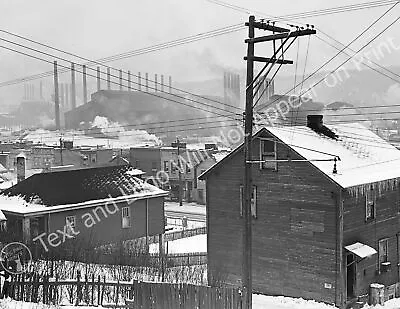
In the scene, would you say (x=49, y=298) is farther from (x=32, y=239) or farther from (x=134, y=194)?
(x=134, y=194)

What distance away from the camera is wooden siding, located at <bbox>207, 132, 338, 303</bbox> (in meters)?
25.0

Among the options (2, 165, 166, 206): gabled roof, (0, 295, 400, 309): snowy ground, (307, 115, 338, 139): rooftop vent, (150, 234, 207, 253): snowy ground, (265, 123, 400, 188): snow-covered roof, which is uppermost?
(307, 115, 338, 139): rooftop vent

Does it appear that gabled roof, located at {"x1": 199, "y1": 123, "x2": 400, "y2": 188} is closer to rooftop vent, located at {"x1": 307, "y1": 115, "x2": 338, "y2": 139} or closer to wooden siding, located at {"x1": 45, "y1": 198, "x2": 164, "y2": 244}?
rooftop vent, located at {"x1": 307, "y1": 115, "x2": 338, "y2": 139}

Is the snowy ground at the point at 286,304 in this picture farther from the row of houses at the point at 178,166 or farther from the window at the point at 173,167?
the window at the point at 173,167

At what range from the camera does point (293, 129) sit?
2788 cm

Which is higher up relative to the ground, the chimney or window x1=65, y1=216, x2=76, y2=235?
the chimney

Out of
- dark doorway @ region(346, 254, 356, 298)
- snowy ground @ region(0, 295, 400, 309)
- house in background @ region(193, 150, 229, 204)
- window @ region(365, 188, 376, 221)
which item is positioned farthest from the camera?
house in background @ region(193, 150, 229, 204)

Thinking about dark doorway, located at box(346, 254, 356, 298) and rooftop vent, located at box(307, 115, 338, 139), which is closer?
dark doorway, located at box(346, 254, 356, 298)

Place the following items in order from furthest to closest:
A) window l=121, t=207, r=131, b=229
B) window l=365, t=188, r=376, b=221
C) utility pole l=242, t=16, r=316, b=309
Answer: window l=121, t=207, r=131, b=229, window l=365, t=188, r=376, b=221, utility pole l=242, t=16, r=316, b=309

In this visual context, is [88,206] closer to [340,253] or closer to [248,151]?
[340,253]

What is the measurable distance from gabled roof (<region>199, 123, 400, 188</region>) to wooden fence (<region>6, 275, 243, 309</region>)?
8.61 meters

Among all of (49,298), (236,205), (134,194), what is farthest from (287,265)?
(134,194)

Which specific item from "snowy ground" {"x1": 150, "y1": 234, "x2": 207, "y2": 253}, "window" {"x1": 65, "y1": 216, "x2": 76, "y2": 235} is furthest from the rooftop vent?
"snowy ground" {"x1": 150, "y1": 234, "x2": 207, "y2": 253}

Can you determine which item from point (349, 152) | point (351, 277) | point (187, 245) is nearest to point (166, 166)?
point (187, 245)
